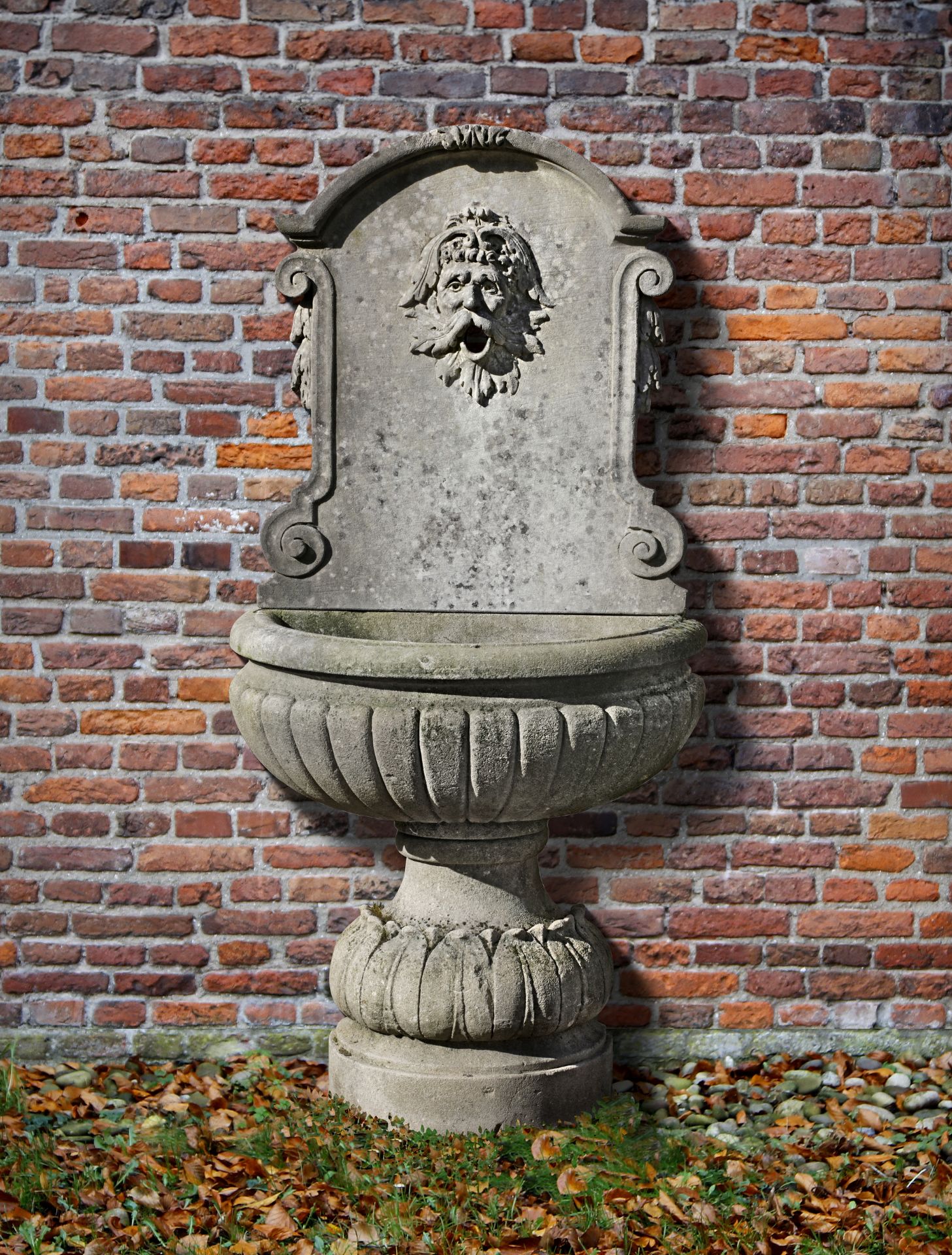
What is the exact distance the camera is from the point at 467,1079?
2.71 m

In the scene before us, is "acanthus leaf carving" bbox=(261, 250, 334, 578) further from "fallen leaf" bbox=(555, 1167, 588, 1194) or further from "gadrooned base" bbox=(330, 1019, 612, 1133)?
"fallen leaf" bbox=(555, 1167, 588, 1194)

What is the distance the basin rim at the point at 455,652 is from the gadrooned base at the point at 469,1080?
0.92 metres

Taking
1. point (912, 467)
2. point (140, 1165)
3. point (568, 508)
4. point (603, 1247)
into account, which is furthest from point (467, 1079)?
point (912, 467)

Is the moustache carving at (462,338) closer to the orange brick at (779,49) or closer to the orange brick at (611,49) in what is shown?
the orange brick at (611,49)

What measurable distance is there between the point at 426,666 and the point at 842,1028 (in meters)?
1.69

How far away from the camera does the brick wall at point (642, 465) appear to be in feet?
10.1

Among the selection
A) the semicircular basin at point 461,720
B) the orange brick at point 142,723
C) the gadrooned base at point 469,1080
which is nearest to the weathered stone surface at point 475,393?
the orange brick at point 142,723

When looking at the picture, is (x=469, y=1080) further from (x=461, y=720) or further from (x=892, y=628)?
(x=892, y=628)

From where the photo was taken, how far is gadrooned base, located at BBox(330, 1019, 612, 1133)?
107 inches

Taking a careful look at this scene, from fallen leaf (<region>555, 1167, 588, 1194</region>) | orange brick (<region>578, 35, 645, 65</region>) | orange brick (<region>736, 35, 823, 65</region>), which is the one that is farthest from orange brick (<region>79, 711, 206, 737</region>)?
orange brick (<region>736, 35, 823, 65</region>)

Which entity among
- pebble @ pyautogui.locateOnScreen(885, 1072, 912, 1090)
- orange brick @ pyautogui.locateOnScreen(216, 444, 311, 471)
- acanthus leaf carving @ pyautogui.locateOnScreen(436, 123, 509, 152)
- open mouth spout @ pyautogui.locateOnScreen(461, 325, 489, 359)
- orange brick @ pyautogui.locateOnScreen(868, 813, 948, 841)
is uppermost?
acanthus leaf carving @ pyautogui.locateOnScreen(436, 123, 509, 152)

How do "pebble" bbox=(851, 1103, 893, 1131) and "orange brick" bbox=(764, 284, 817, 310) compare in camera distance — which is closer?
"pebble" bbox=(851, 1103, 893, 1131)

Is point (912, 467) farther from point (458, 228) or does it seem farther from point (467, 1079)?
point (467, 1079)

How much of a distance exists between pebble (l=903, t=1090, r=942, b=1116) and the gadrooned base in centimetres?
74
